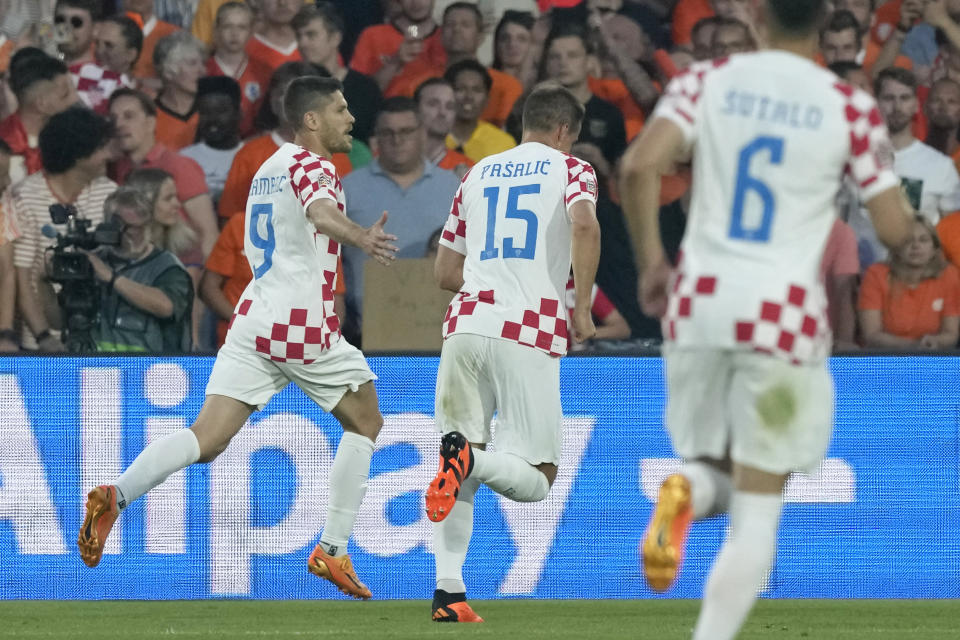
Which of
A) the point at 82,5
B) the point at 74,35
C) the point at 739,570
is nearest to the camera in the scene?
the point at 739,570

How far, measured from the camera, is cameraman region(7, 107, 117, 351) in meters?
9.98

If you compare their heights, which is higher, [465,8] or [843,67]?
[465,8]

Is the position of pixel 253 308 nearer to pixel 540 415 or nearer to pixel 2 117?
pixel 540 415

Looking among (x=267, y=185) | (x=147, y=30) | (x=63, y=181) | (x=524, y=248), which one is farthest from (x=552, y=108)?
(x=147, y=30)

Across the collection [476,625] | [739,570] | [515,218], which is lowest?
[476,625]

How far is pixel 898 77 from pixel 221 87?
4.26 m

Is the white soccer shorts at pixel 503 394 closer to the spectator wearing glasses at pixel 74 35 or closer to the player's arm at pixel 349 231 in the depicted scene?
the player's arm at pixel 349 231

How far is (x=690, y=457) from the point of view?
15.4 feet

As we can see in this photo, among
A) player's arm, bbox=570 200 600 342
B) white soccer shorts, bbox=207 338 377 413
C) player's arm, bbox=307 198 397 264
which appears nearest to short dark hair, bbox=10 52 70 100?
white soccer shorts, bbox=207 338 377 413

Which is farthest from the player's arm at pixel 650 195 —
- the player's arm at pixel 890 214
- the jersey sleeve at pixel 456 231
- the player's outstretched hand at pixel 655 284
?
the jersey sleeve at pixel 456 231

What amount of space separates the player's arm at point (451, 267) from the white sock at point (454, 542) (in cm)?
88

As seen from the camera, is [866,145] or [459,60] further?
[459,60]

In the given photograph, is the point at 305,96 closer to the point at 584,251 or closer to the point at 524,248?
the point at 524,248

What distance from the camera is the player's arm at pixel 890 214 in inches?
181
